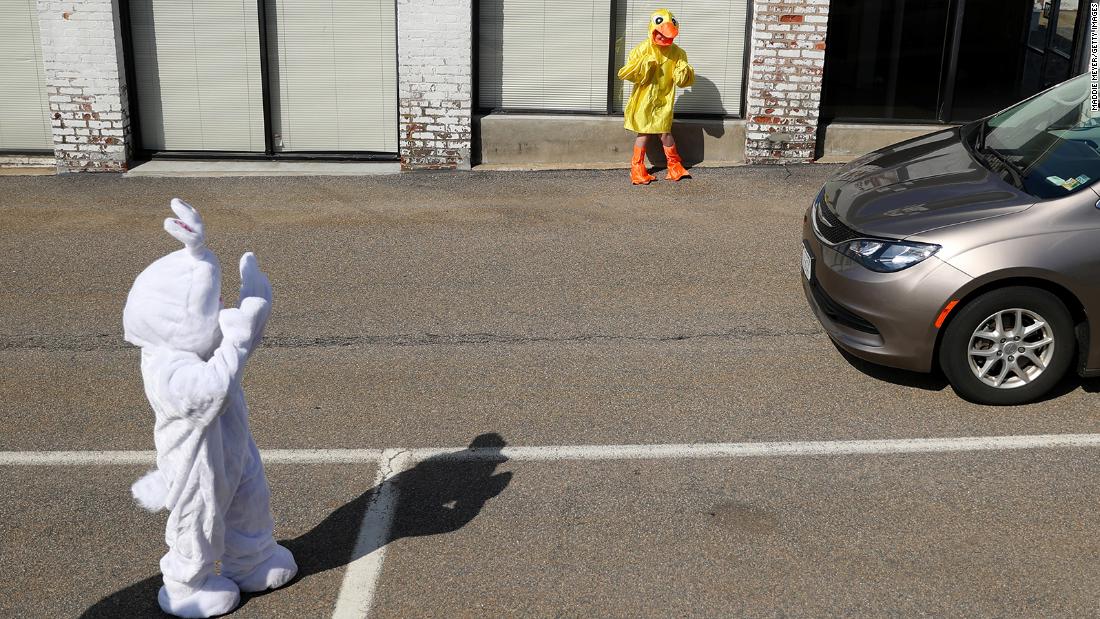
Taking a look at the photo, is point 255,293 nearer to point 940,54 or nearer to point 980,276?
point 980,276

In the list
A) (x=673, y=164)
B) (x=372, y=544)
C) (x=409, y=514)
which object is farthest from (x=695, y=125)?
(x=372, y=544)

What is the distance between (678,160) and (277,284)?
4.77m

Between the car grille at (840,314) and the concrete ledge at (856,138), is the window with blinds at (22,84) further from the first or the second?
the car grille at (840,314)

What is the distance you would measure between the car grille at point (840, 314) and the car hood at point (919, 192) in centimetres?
47

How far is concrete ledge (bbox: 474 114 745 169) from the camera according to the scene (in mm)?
12023

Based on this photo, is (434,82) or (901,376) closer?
(901,376)

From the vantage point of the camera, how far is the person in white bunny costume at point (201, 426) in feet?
13.2

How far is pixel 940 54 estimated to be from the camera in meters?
12.4

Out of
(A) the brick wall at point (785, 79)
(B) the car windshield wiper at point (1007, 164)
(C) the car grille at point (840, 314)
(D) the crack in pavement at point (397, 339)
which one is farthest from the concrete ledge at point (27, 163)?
(B) the car windshield wiper at point (1007, 164)

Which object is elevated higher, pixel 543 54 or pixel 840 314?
pixel 543 54

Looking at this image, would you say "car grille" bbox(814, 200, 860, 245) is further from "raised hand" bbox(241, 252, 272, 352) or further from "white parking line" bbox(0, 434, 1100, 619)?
"raised hand" bbox(241, 252, 272, 352)

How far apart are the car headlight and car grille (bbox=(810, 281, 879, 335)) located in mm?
318

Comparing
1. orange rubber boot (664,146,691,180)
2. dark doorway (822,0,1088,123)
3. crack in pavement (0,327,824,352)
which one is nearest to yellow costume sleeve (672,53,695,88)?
orange rubber boot (664,146,691,180)

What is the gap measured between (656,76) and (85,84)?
595 centimetres
